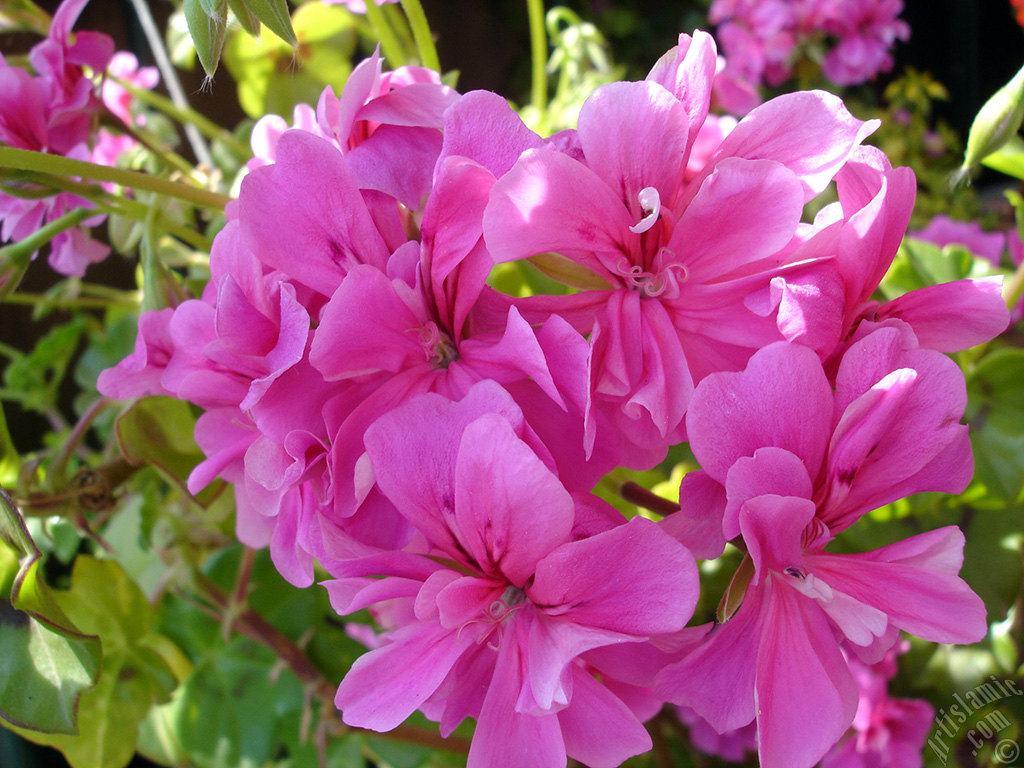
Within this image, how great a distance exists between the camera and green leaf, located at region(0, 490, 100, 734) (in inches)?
12.2

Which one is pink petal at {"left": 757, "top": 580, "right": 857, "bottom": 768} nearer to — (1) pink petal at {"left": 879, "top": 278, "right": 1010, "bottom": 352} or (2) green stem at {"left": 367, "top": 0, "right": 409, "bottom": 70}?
(1) pink petal at {"left": 879, "top": 278, "right": 1010, "bottom": 352}

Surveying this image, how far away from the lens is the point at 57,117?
16.0 inches

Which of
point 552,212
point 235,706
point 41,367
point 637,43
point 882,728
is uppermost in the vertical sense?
point 552,212

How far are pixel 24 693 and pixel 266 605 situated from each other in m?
0.22

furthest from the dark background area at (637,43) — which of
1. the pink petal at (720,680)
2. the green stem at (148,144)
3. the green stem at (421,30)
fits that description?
the pink petal at (720,680)

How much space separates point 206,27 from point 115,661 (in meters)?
0.38

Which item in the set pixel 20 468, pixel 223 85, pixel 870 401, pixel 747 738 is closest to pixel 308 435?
pixel 870 401

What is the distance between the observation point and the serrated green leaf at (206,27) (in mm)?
283

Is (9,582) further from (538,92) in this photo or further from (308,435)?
(538,92)

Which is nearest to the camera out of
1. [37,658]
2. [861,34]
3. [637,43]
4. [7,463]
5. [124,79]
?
[37,658]

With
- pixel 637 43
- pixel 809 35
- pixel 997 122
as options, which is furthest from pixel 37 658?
pixel 637 43

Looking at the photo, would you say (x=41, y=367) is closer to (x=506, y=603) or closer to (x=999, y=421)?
(x=506, y=603)

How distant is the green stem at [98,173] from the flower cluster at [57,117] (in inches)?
1.7

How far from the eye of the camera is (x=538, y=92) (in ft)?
2.08
